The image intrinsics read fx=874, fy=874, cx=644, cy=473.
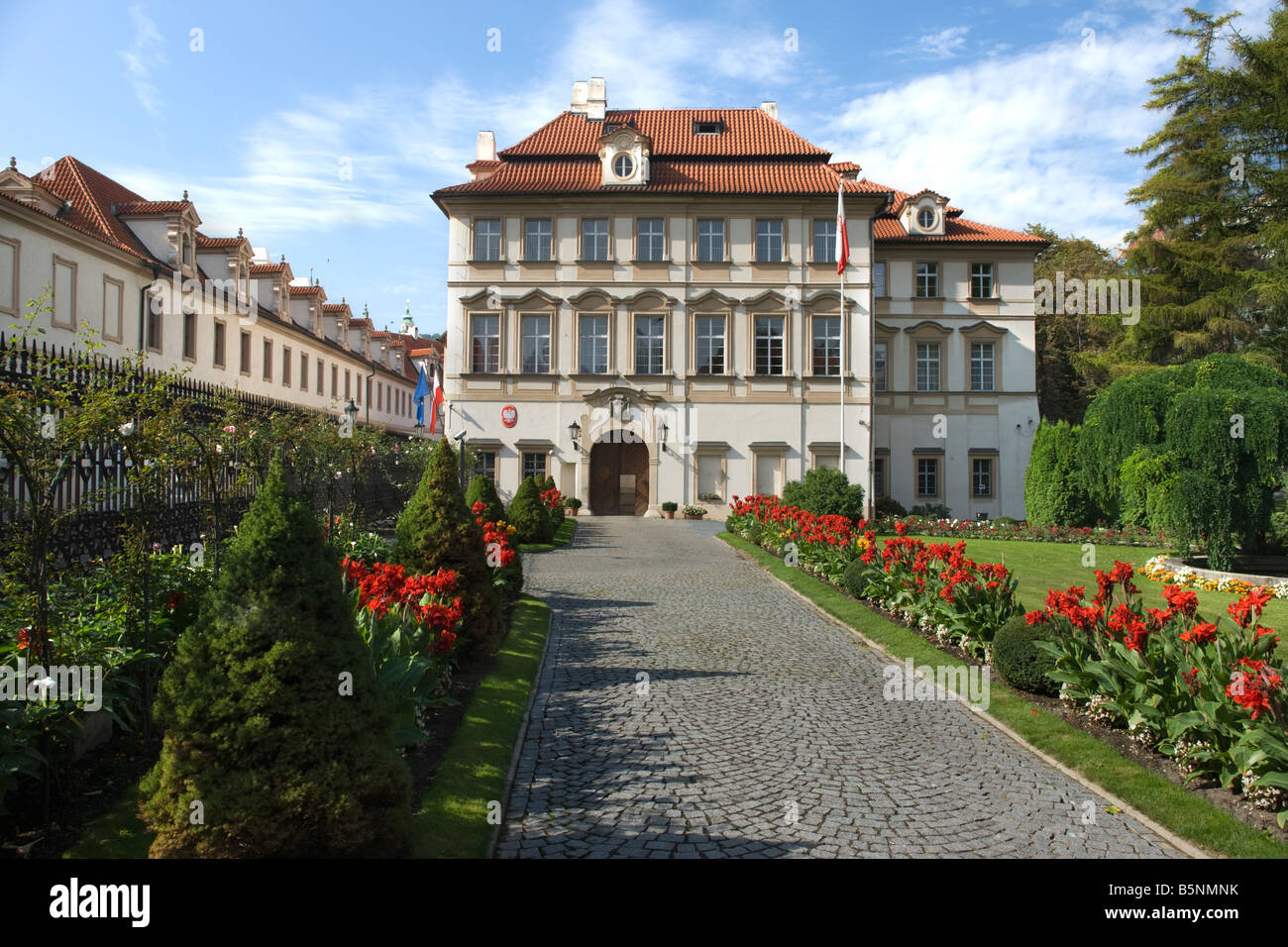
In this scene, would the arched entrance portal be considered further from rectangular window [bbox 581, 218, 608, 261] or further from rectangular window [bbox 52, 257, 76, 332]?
rectangular window [bbox 52, 257, 76, 332]

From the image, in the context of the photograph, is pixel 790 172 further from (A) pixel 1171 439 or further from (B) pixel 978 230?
(A) pixel 1171 439

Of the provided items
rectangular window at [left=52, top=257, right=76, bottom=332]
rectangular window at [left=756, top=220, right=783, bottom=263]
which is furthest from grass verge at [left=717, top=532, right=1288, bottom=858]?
rectangular window at [left=52, top=257, right=76, bottom=332]

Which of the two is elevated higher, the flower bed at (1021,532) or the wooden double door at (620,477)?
the wooden double door at (620,477)

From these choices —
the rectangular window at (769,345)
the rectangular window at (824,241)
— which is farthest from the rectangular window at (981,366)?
the rectangular window at (769,345)

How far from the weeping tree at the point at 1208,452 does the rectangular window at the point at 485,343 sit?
68.7ft

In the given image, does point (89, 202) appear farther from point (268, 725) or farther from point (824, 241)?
point (268, 725)

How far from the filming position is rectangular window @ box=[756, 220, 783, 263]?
106ft

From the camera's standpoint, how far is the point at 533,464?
32.3m

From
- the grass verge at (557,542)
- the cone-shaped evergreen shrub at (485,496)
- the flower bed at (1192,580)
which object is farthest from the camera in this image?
the grass verge at (557,542)

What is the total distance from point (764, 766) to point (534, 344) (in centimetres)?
2746

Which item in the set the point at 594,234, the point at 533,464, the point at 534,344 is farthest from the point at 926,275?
the point at 533,464

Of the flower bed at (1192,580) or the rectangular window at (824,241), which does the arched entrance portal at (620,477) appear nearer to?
the rectangular window at (824,241)

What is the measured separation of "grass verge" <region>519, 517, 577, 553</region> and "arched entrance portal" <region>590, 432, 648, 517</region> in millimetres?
5152

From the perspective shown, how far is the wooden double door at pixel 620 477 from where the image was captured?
32.8 m
